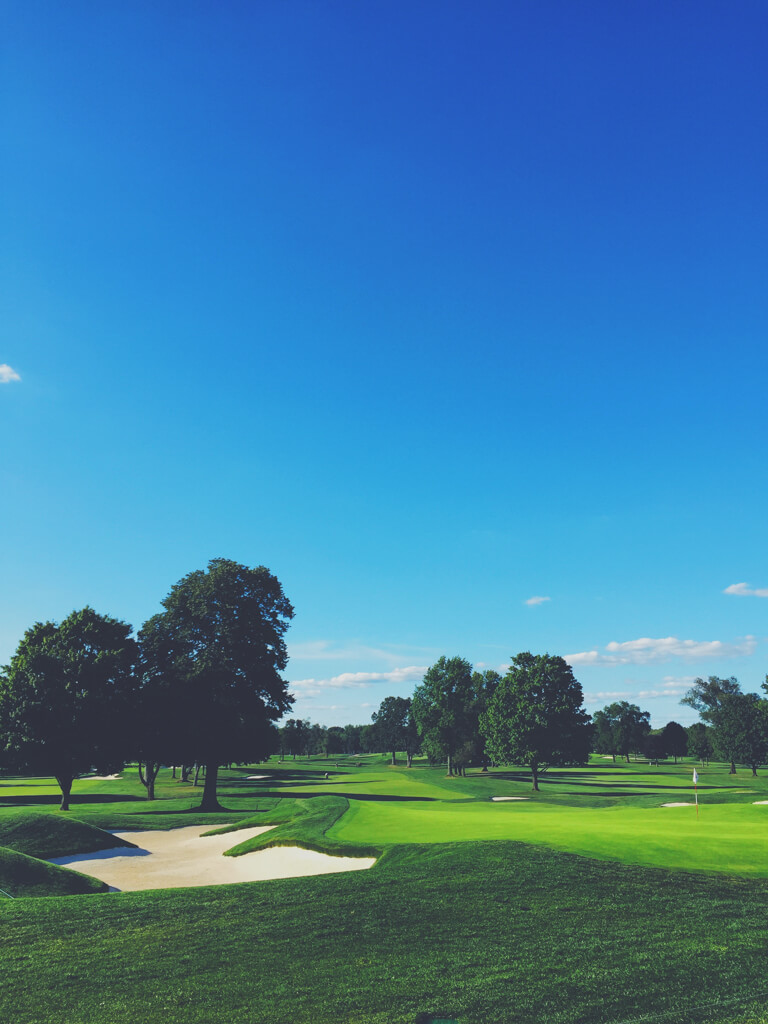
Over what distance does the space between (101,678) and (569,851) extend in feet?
129

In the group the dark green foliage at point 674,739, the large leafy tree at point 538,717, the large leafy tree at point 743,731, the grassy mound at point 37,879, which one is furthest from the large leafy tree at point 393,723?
the grassy mound at point 37,879

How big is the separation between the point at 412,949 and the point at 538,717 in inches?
1983

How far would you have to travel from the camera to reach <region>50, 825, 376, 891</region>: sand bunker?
866 inches

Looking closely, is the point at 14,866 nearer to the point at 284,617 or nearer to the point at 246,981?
the point at 246,981

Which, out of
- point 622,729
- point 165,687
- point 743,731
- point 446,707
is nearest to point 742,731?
point 743,731

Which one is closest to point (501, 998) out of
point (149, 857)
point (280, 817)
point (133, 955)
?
point (133, 955)

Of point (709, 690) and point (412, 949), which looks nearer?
point (412, 949)

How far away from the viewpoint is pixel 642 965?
11828 mm

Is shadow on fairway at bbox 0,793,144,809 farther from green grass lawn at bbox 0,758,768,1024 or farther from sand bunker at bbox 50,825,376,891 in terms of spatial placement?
green grass lawn at bbox 0,758,768,1024

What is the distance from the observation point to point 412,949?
1280 cm

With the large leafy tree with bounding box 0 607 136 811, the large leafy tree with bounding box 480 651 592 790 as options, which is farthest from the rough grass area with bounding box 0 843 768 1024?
the large leafy tree with bounding box 480 651 592 790

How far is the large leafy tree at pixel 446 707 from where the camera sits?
83188 millimetres

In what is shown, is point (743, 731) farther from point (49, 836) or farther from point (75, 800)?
point (49, 836)

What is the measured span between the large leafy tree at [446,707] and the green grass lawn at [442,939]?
63.0 meters
